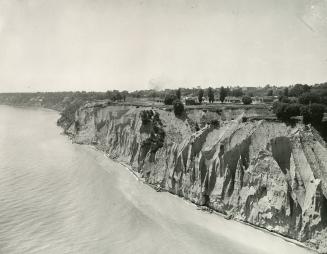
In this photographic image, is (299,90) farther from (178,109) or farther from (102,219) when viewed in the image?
(102,219)

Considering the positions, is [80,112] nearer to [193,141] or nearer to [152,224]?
[193,141]

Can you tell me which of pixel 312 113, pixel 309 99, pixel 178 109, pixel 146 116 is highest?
pixel 309 99

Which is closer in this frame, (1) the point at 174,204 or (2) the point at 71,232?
(2) the point at 71,232

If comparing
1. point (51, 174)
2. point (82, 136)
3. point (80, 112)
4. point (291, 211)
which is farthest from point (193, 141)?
point (80, 112)

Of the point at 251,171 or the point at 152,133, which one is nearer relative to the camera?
the point at 251,171

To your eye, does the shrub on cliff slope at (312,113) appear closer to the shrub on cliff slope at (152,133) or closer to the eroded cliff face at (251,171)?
the eroded cliff face at (251,171)

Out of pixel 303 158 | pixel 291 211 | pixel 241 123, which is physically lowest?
pixel 291 211

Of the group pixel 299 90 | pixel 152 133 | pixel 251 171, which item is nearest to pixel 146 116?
pixel 152 133

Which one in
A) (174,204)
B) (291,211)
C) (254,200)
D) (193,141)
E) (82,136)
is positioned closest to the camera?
(291,211)
